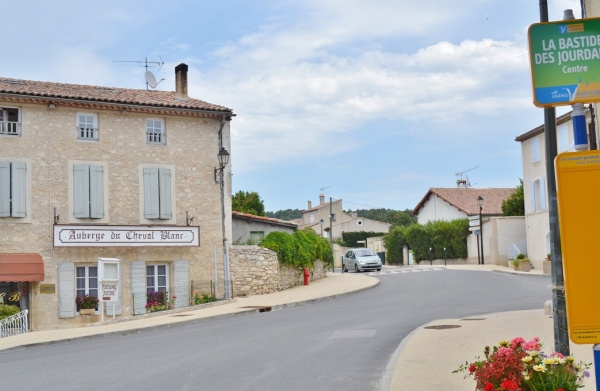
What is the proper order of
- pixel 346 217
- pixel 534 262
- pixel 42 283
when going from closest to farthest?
pixel 42 283, pixel 534 262, pixel 346 217

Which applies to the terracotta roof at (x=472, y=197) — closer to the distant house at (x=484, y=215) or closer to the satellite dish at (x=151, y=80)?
the distant house at (x=484, y=215)

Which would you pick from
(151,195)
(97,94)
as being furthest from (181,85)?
(151,195)

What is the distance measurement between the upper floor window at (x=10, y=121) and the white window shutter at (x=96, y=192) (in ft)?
9.52

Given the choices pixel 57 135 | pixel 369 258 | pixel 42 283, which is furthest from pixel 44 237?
pixel 369 258

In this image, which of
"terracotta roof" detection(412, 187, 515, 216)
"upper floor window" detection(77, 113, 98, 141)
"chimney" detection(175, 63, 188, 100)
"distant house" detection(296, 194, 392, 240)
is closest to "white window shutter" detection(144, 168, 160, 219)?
"upper floor window" detection(77, 113, 98, 141)

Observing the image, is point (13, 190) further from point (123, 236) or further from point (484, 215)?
point (484, 215)

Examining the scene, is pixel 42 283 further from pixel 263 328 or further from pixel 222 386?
pixel 222 386

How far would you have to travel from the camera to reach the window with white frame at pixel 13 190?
932 inches

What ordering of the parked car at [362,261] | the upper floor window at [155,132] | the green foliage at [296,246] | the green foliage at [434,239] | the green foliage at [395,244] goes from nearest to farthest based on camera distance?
the upper floor window at [155,132]
the green foliage at [296,246]
the parked car at [362,261]
the green foliage at [434,239]
the green foliage at [395,244]

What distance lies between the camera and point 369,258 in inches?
1556

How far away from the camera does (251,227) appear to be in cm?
3034

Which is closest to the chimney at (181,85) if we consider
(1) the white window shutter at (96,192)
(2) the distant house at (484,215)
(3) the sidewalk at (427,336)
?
(1) the white window shutter at (96,192)

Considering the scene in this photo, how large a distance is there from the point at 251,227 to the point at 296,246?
2.63 metres

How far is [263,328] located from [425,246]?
33.8 meters
